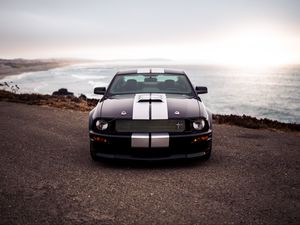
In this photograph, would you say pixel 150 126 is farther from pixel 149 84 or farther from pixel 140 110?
pixel 149 84

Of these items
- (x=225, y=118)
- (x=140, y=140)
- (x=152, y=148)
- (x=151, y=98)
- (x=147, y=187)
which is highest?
(x=151, y=98)

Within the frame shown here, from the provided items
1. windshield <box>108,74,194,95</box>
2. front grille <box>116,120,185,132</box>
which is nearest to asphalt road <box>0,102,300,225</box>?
front grille <box>116,120,185,132</box>

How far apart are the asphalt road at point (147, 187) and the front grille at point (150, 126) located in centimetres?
64

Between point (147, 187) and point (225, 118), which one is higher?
point (147, 187)

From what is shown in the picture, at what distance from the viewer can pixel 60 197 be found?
155 inches

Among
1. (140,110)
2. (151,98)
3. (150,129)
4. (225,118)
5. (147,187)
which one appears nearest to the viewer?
(147,187)

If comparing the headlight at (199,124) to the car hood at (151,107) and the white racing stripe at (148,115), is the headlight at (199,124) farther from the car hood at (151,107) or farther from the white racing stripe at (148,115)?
the white racing stripe at (148,115)

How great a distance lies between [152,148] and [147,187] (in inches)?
25.5

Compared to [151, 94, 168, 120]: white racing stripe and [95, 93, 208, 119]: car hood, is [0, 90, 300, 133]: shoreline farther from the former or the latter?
[151, 94, 168, 120]: white racing stripe

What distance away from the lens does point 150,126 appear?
15.9 ft

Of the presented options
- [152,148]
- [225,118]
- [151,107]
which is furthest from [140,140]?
[225,118]

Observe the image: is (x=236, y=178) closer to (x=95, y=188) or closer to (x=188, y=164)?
(x=188, y=164)

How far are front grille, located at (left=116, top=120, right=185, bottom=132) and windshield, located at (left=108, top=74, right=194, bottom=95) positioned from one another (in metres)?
1.38

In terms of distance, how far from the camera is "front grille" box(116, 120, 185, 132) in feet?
15.9
